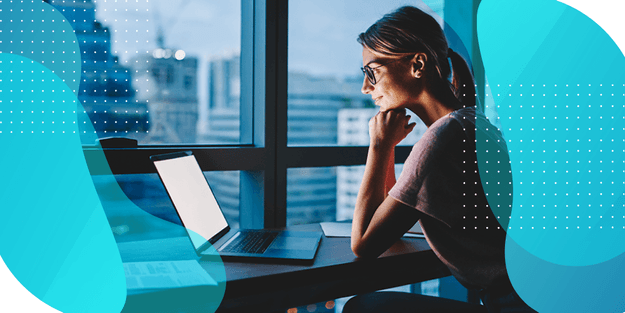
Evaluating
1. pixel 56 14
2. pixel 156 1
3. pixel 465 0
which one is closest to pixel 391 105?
pixel 156 1

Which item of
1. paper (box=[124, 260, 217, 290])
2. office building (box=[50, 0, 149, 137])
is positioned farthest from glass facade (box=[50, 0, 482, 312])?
paper (box=[124, 260, 217, 290])

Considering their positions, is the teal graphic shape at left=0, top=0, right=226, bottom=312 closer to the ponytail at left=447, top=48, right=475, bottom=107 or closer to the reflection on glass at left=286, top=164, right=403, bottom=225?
the reflection on glass at left=286, top=164, right=403, bottom=225

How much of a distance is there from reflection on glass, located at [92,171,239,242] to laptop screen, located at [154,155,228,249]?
0.13 metres

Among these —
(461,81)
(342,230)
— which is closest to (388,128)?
(461,81)

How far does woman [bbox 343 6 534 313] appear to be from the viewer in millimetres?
1011

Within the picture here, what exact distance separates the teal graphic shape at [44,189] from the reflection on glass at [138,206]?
98 millimetres

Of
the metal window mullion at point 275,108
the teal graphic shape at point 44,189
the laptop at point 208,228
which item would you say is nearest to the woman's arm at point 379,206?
the laptop at point 208,228

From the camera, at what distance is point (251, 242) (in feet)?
4.19

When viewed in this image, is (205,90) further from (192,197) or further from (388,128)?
(388,128)

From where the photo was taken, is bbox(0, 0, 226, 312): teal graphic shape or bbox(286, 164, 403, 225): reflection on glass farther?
bbox(286, 164, 403, 225): reflection on glass

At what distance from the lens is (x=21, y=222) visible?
118cm

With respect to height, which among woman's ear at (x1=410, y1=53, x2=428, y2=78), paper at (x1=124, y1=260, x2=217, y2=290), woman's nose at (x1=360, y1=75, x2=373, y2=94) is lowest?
paper at (x1=124, y1=260, x2=217, y2=290)

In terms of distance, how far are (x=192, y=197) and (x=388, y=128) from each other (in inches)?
26.6

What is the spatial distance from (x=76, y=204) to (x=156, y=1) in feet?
2.64
